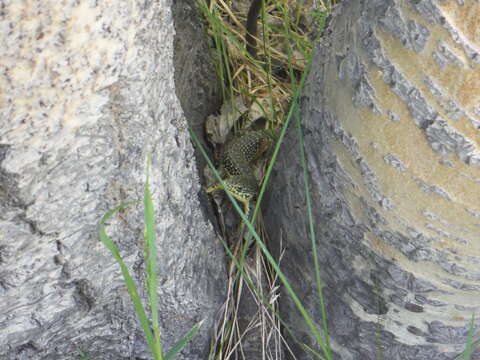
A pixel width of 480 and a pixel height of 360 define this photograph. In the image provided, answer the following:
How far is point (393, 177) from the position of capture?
816mm

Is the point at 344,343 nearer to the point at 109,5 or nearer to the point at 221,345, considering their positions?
the point at 221,345

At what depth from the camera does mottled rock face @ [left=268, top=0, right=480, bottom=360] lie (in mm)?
703

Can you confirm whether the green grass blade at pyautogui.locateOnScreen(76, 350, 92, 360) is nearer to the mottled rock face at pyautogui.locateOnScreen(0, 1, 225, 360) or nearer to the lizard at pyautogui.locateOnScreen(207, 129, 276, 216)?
the mottled rock face at pyautogui.locateOnScreen(0, 1, 225, 360)

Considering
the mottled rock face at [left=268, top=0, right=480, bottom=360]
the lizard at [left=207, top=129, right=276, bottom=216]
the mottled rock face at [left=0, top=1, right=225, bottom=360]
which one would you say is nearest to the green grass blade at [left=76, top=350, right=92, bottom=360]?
the mottled rock face at [left=0, top=1, right=225, bottom=360]

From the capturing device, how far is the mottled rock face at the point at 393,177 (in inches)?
→ 27.7

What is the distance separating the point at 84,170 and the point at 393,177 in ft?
1.65

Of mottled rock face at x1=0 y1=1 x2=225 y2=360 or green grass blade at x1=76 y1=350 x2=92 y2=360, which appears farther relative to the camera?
green grass blade at x1=76 y1=350 x2=92 y2=360

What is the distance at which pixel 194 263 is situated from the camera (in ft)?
3.54

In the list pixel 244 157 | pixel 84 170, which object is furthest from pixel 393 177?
pixel 244 157

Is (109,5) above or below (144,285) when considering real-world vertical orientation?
above

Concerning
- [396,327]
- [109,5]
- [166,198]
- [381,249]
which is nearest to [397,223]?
[381,249]

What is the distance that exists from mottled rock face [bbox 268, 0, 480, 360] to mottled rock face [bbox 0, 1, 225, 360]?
11.2 inches

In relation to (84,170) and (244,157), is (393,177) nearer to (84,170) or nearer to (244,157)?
(84,170)

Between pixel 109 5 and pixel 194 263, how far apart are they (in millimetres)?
602
